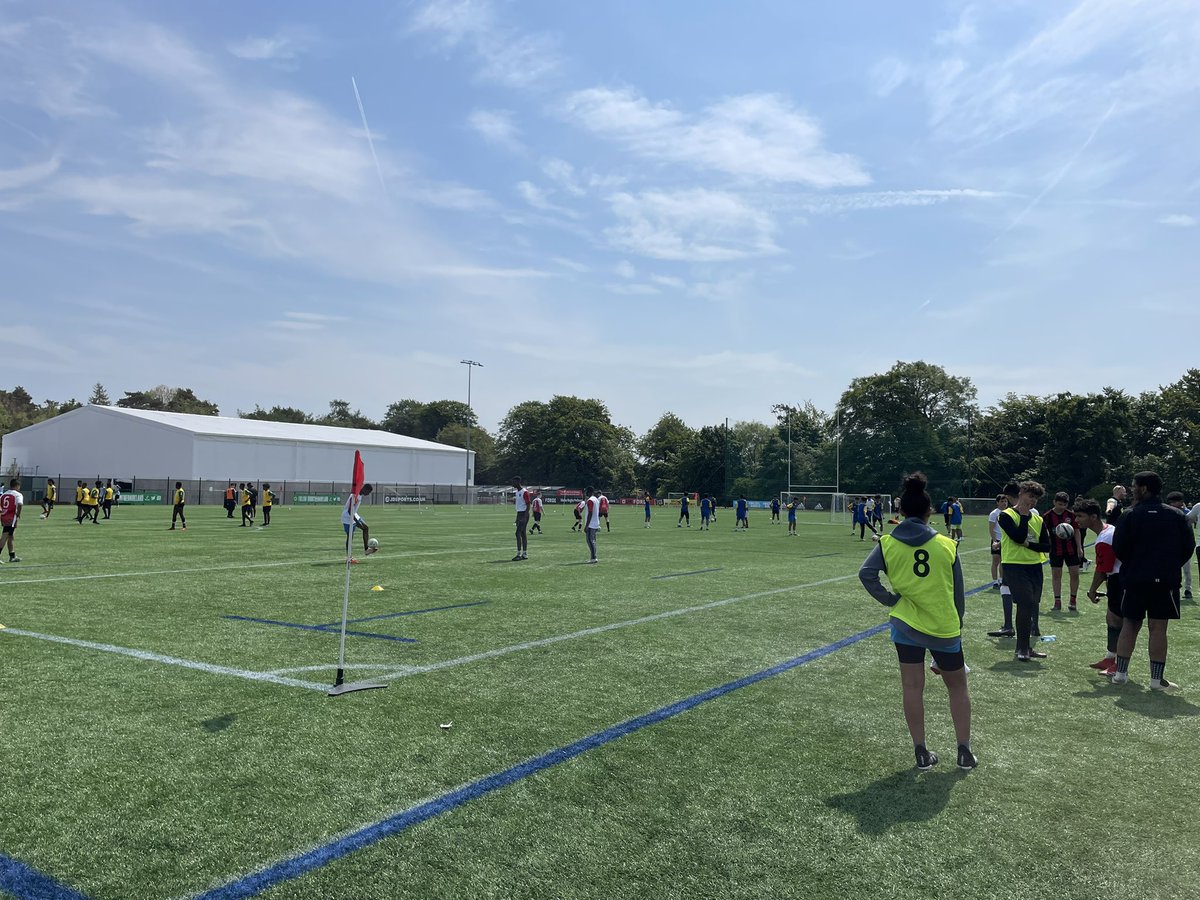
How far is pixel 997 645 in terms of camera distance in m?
9.66

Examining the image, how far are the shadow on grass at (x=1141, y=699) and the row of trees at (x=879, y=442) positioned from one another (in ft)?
217

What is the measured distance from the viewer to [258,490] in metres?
68.2

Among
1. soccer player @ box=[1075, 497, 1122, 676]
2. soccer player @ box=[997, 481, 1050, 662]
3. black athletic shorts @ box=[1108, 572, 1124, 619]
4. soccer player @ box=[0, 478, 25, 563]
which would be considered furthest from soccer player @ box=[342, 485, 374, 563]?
black athletic shorts @ box=[1108, 572, 1124, 619]

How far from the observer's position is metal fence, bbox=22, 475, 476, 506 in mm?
60969

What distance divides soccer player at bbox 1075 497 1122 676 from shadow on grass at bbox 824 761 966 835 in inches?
160

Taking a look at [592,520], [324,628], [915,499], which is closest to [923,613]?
[915,499]

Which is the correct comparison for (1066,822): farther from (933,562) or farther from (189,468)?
(189,468)

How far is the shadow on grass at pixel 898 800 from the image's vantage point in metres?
4.40

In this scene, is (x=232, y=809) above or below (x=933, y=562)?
below

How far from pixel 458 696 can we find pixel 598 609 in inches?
198

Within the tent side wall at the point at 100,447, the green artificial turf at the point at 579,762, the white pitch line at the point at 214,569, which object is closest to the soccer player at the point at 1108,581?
the green artificial turf at the point at 579,762

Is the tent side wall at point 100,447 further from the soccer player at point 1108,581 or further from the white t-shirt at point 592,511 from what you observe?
the soccer player at point 1108,581

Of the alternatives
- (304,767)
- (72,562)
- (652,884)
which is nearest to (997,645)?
(652,884)

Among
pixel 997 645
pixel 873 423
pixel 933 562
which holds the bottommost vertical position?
pixel 997 645
